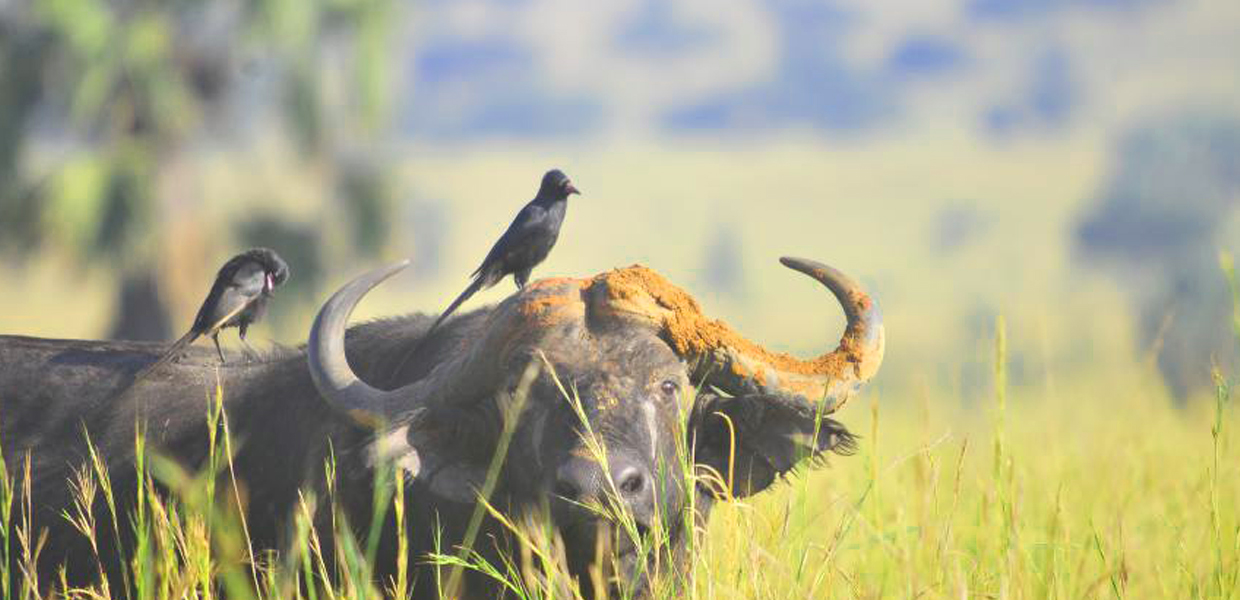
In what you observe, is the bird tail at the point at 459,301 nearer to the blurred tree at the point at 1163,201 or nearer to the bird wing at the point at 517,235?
the bird wing at the point at 517,235

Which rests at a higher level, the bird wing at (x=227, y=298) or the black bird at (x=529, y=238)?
the black bird at (x=529, y=238)

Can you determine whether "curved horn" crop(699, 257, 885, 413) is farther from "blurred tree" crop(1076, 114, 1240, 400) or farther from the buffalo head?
"blurred tree" crop(1076, 114, 1240, 400)

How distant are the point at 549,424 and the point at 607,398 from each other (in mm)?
173

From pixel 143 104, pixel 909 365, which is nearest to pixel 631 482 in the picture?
pixel 143 104

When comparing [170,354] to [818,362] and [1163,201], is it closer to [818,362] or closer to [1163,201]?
[818,362]

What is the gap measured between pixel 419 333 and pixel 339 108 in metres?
11.9

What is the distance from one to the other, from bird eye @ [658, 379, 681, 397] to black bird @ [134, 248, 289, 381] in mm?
1516

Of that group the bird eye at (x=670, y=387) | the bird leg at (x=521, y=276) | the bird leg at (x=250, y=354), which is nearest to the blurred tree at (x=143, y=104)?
the bird leg at (x=250, y=354)

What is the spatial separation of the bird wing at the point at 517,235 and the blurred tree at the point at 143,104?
10.8 metres

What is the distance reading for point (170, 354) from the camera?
4.92 metres

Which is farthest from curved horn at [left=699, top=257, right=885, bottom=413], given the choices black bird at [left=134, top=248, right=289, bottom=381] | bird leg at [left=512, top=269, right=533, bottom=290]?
black bird at [left=134, top=248, right=289, bottom=381]

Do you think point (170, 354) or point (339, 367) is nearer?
point (339, 367)

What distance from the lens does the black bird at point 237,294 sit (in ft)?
15.6

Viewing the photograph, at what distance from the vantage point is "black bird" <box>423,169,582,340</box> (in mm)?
4883
